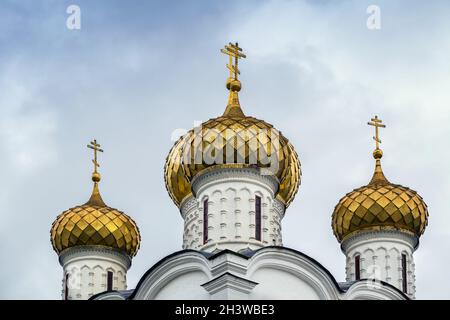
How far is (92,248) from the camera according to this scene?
84.7 feet

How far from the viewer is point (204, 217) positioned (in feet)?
76.5

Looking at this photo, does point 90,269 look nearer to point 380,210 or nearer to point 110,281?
point 110,281

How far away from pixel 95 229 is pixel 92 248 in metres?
0.33

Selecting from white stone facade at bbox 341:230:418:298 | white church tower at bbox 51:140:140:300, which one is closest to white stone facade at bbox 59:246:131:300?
white church tower at bbox 51:140:140:300

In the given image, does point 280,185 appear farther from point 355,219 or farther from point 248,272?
point 248,272

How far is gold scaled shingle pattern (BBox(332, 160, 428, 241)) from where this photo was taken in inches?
988

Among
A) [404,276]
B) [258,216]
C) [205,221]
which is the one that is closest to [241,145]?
[258,216]

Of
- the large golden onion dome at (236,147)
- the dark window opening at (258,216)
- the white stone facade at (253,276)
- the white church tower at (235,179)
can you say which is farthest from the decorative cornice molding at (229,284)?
the large golden onion dome at (236,147)

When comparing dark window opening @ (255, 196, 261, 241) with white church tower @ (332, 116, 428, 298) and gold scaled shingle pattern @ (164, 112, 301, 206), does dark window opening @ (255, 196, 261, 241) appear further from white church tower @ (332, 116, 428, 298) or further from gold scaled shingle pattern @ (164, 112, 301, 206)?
white church tower @ (332, 116, 428, 298)

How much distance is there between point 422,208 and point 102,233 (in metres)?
5.37

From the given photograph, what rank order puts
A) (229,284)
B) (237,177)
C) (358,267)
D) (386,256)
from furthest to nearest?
1. (358,267)
2. (386,256)
3. (237,177)
4. (229,284)
